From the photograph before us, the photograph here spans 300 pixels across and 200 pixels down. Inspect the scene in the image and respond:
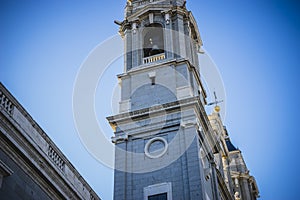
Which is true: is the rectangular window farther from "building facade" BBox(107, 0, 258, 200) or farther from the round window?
the round window

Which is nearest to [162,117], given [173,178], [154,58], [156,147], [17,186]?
[156,147]

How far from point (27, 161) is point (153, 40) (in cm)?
2296

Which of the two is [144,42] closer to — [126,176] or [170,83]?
[170,83]

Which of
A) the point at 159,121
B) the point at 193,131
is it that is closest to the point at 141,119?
the point at 159,121

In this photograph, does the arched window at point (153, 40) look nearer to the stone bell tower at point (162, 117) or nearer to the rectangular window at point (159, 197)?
the stone bell tower at point (162, 117)

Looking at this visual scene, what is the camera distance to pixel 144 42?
1507 inches

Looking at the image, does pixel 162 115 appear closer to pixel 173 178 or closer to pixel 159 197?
pixel 173 178

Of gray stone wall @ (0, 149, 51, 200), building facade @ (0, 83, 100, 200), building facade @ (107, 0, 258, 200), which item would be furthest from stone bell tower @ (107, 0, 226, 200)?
gray stone wall @ (0, 149, 51, 200)

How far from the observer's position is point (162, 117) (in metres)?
31.5

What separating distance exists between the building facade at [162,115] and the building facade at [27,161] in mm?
10243

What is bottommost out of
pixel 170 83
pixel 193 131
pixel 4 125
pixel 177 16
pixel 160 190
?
pixel 4 125

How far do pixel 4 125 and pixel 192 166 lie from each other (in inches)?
589

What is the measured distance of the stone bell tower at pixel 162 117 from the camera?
29.4m

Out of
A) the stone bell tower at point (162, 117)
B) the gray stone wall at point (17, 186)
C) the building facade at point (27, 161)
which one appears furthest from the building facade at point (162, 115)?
the gray stone wall at point (17, 186)
